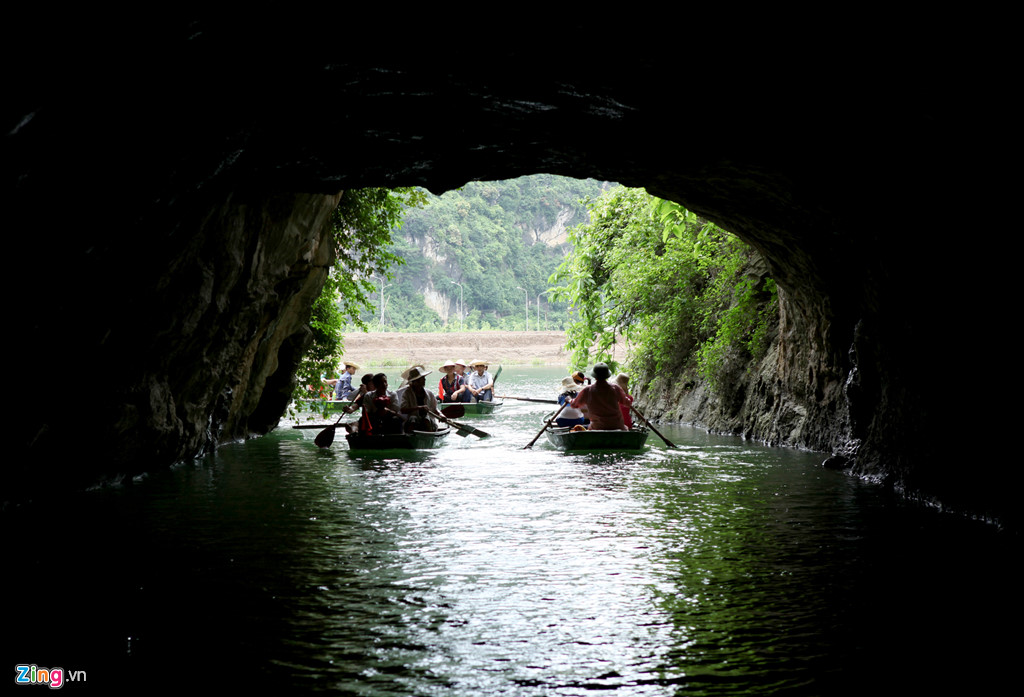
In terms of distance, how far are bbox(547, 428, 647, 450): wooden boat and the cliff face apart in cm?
340

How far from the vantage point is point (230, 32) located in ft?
18.1

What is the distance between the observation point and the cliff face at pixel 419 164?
5.70 metres

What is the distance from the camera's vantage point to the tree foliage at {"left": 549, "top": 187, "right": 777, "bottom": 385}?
59.8 feet

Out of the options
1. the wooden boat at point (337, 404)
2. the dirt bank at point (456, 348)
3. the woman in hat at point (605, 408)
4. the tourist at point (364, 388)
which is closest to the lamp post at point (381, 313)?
the dirt bank at point (456, 348)

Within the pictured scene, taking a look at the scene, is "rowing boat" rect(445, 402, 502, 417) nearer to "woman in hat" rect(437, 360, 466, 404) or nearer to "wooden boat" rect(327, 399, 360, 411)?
"woman in hat" rect(437, 360, 466, 404)

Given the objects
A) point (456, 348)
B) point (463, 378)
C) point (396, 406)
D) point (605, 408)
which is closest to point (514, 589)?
point (605, 408)

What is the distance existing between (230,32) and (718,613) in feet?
14.5

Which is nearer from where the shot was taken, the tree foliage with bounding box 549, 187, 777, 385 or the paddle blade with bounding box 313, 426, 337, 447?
the paddle blade with bounding box 313, 426, 337, 447

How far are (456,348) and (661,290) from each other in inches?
2022

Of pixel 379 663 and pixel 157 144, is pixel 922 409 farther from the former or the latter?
pixel 157 144
